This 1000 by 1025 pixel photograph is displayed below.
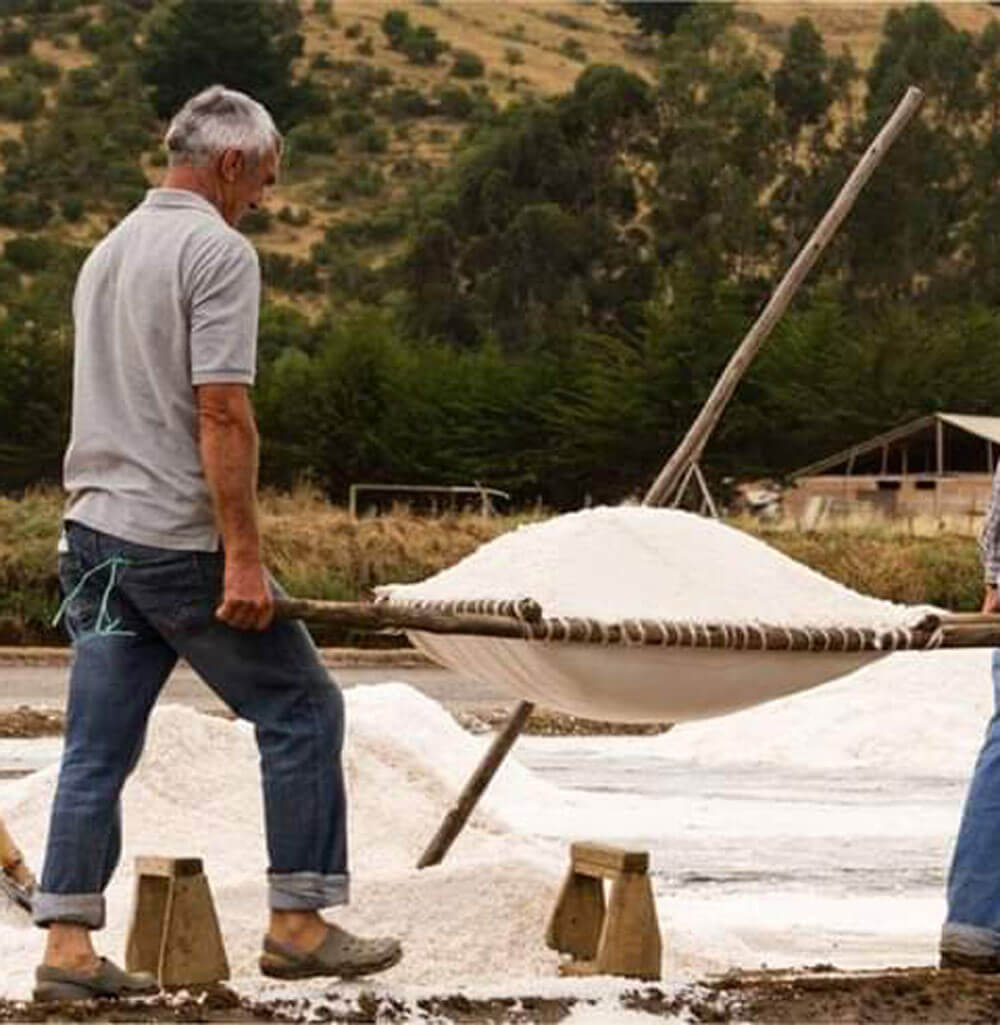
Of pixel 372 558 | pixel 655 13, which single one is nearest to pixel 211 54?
pixel 655 13

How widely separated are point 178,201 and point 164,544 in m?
0.55

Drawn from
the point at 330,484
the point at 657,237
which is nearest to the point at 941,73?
the point at 657,237

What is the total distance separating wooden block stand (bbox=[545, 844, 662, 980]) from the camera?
5.51 metres

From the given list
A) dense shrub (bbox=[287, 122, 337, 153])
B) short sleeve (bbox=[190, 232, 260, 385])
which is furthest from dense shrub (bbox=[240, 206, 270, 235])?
short sleeve (bbox=[190, 232, 260, 385])

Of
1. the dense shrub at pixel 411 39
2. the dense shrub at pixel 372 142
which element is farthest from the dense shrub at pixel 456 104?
the dense shrub at pixel 411 39

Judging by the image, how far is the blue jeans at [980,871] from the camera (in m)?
5.67

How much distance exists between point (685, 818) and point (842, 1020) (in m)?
5.10

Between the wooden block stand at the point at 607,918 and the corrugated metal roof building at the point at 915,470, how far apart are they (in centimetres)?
3511

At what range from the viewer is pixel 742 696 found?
5.52 metres

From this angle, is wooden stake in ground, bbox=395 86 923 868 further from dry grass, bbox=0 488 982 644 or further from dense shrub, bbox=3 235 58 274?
dense shrub, bbox=3 235 58 274

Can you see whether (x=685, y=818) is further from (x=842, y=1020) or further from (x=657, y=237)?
(x=657, y=237)

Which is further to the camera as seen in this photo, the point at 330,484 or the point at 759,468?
the point at 759,468

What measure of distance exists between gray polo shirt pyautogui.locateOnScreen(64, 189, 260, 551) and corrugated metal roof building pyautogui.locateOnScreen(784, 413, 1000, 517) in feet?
119

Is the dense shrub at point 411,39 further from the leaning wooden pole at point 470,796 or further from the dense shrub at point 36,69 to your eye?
the leaning wooden pole at point 470,796
